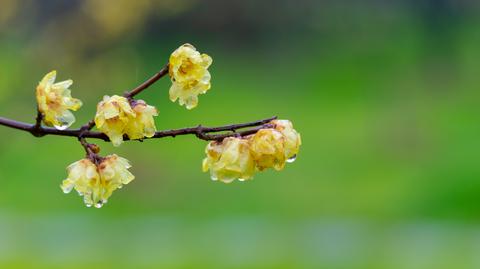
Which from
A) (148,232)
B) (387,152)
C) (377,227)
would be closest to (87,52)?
(148,232)

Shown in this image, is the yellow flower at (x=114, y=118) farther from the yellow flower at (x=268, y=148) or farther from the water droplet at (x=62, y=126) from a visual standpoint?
the yellow flower at (x=268, y=148)

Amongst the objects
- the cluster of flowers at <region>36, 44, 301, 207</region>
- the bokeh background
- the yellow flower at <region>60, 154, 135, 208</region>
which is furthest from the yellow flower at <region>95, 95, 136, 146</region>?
the bokeh background

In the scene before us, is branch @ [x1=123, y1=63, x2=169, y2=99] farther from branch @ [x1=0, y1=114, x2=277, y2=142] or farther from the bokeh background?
the bokeh background

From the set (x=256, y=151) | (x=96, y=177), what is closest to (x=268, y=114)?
(x=96, y=177)

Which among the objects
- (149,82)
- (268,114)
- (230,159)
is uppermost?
(268,114)

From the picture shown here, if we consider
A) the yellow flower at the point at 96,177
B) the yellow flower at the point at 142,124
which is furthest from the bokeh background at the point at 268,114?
the yellow flower at the point at 142,124

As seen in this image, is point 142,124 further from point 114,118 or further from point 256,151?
point 256,151
